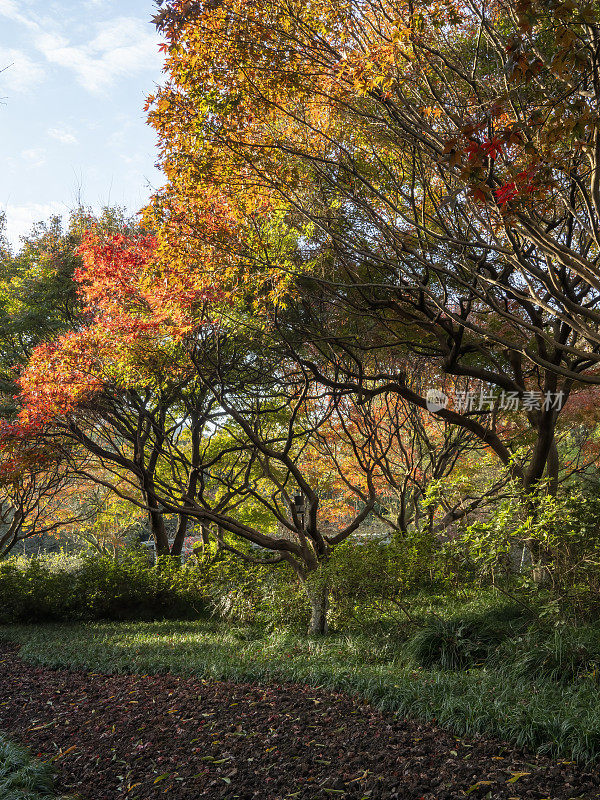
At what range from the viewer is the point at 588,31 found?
121 inches

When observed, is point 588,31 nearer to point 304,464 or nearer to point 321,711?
point 321,711

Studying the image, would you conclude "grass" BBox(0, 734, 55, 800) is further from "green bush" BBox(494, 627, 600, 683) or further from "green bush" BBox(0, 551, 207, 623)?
"green bush" BBox(0, 551, 207, 623)

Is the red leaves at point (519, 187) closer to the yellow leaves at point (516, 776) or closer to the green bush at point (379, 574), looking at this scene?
the yellow leaves at point (516, 776)

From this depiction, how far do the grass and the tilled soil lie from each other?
4.9 inches

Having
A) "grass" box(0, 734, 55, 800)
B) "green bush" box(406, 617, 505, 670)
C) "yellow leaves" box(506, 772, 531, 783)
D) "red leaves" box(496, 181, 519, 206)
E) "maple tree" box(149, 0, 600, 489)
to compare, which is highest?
"maple tree" box(149, 0, 600, 489)

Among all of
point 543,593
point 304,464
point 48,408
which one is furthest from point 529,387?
point 48,408

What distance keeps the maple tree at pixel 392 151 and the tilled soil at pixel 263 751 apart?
7.76 feet

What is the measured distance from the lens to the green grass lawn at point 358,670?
3.34 meters

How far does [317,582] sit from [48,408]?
14.4ft

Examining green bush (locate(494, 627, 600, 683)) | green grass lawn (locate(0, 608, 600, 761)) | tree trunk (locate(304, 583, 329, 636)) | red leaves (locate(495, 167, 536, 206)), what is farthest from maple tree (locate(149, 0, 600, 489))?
tree trunk (locate(304, 583, 329, 636))

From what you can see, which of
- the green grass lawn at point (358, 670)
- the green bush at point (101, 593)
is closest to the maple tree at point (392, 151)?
the green grass lawn at point (358, 670)

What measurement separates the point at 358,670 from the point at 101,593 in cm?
654

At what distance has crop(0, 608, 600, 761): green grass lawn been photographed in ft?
10.9

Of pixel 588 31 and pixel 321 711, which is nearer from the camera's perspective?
pixel 588 31
